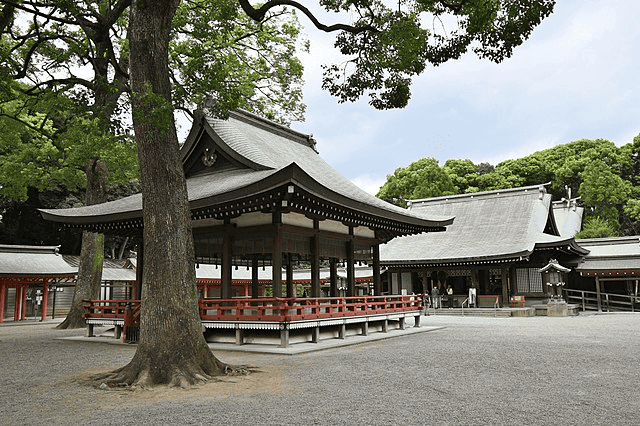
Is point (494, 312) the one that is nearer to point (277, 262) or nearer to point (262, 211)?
point (277, 262)

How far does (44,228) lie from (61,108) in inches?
1083

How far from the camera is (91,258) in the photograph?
20812 mm

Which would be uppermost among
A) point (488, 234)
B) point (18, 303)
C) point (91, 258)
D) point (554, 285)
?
point (488, 234)

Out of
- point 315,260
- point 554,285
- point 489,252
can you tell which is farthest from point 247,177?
point 554,285

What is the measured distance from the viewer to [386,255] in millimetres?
30984

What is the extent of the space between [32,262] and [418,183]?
36266 millimetres

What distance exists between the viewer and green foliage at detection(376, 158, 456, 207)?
51.1 meters

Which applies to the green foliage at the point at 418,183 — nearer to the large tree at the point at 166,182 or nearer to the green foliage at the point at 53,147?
the green foliage at the point at 53,147

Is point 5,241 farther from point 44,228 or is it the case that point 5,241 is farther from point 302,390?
point 302,390

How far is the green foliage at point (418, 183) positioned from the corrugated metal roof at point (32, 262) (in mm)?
33326

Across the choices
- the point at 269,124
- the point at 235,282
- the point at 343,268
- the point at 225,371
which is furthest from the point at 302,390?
the point at 343,268

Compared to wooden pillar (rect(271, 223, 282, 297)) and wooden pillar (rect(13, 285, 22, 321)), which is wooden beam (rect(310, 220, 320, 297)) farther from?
wooden pillar (rect(13, 285, 22, 321))

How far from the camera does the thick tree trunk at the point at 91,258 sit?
20594 millimetres

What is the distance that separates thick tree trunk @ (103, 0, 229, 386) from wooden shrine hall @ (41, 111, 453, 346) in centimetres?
304
